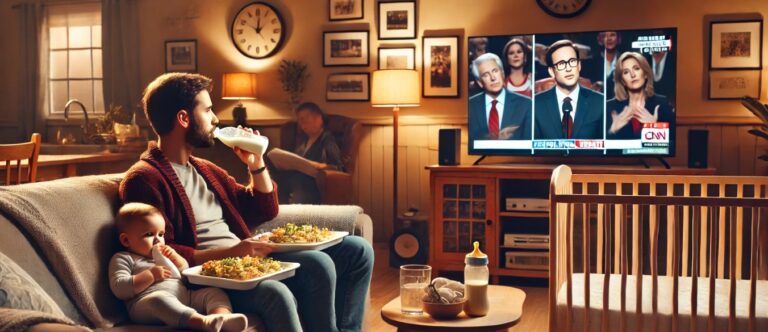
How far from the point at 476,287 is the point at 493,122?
263 cm

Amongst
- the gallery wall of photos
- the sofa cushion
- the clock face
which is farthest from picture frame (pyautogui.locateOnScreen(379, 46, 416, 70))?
the sofa cushion

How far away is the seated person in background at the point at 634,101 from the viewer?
4.65 meters

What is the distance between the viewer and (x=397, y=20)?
5.73 meters

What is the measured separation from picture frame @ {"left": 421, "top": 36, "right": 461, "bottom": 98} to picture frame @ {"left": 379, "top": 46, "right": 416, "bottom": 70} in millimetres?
85

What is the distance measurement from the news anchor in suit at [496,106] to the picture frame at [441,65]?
2.19 feet

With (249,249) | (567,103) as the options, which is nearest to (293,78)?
(567,103)

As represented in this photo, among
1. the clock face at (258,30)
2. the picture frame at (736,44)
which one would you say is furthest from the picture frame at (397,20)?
the picture frame at (736,44)

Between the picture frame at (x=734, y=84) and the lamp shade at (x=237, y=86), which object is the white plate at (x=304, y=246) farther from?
the lamp shade at (x=237, y=86)

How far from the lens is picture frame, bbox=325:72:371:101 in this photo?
5.85 metres

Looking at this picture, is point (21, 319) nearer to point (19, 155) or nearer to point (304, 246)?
point (304, 246)

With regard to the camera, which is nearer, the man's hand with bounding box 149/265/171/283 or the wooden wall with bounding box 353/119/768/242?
the man's hand with bounding box 149/265/171/283

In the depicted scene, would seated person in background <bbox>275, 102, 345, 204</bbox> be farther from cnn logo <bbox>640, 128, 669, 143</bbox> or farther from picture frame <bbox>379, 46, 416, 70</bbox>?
cnn logo <bbox>640, 128, 669, 143</bbox>

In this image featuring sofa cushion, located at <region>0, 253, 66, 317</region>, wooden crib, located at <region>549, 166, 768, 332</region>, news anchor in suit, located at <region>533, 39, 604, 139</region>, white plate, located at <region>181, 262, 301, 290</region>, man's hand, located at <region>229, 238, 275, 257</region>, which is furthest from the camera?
news anchor in suit, located at <region>533, 39, 604, 139</region>

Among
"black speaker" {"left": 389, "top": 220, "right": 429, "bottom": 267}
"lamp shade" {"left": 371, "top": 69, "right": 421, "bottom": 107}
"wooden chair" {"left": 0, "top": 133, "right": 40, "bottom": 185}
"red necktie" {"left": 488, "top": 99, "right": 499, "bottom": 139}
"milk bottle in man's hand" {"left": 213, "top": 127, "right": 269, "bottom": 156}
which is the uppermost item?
"lamp shade" {"left": 371, "top": 69, "right": 421, "bottom": 107}
